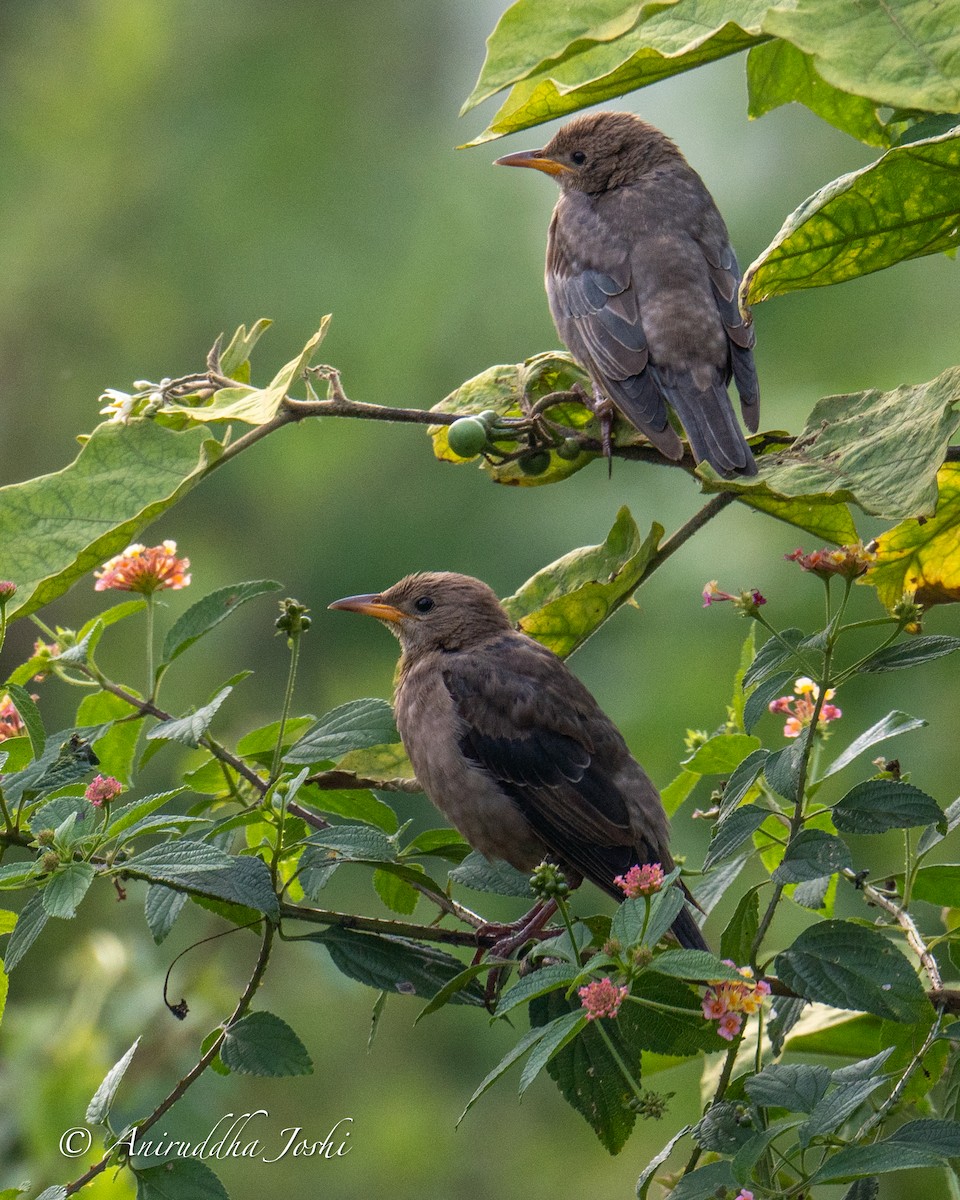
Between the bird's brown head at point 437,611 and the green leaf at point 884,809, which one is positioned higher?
the green leaf at point 884,809

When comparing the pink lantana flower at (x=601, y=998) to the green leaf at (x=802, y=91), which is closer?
the pink lantana flower at (x=601, y=998)

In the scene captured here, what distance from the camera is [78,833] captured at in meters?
1.84

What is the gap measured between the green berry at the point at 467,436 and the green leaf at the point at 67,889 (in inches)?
35.7

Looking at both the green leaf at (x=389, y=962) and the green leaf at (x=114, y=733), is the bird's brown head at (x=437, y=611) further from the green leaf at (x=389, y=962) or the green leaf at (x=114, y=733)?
the green leaf at (x=389, y=962)

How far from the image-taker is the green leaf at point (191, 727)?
1990 millimetres

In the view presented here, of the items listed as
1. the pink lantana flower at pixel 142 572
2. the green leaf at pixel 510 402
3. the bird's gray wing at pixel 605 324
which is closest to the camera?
the pink lantana flower at pixel 142 572

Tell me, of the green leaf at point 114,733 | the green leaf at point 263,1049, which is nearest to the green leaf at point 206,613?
the green leaf at point 114,733

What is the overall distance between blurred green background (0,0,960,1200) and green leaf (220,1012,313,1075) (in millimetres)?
2457

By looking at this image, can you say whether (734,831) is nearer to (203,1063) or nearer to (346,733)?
(346,733)

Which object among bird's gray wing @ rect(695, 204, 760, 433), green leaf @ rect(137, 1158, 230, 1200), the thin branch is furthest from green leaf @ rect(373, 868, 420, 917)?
bird's gray wing @ rect(695, 204, 760, 433)

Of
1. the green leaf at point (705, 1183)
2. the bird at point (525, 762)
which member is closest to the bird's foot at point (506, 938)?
the bird at point (525, 762)

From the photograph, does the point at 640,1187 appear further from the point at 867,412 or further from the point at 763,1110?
the point at 867,412

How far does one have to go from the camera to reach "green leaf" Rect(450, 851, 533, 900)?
2219mm

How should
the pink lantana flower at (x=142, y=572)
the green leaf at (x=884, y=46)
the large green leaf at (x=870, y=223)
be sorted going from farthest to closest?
1. the pink lantana flower at (x=142, y=572)
2. the large green leaf at (x=870, y=223)
3. the green leaf at (x=884, y=46)
